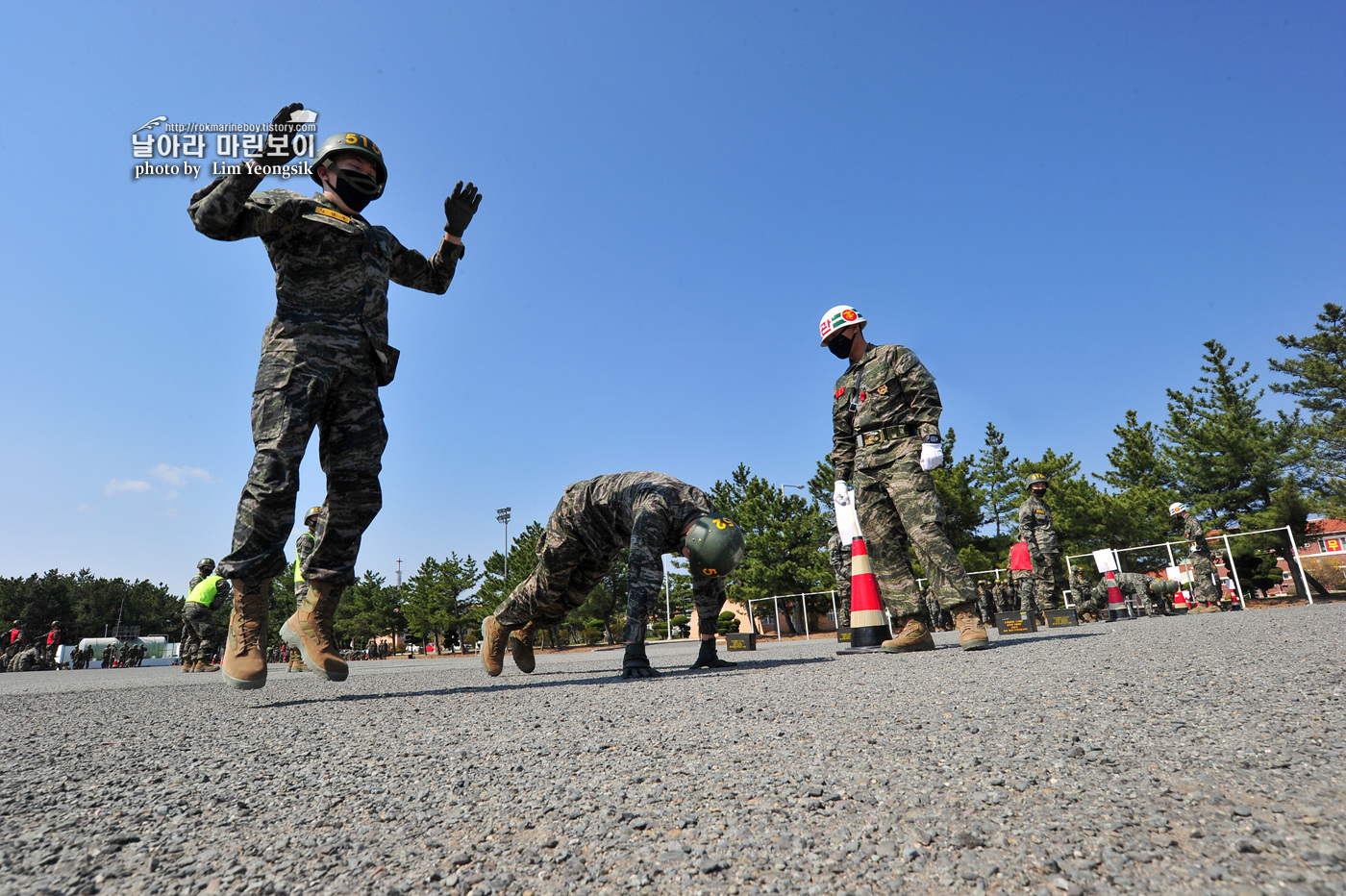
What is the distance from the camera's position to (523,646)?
4.63 metres

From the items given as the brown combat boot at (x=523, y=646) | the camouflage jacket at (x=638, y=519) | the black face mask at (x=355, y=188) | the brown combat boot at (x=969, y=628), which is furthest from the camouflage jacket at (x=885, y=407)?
the black face mask at (x=355, y=188)

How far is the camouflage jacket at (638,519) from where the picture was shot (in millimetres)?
3900

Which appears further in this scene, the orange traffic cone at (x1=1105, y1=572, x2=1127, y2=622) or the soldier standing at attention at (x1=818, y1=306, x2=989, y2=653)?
the orange traffic cone at (x1=1105, y1=572, x2=1127, y2=622)

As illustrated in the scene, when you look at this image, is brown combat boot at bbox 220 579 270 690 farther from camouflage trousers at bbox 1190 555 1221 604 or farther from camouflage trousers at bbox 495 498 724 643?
camouflage trousers at bbox 1190 555 1221 604

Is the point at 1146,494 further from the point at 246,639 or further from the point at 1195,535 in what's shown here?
the point at 246,639

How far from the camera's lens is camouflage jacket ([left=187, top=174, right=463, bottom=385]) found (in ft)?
10.6

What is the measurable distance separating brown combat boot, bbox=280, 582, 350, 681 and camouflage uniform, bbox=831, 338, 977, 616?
3.51 meters

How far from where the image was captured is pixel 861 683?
266 centimetres

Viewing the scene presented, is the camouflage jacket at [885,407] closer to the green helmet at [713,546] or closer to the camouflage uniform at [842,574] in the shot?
the green helmet at [713,546]

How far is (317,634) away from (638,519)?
1.75m

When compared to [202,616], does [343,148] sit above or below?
above

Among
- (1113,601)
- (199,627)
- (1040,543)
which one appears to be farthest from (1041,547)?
(199,627)

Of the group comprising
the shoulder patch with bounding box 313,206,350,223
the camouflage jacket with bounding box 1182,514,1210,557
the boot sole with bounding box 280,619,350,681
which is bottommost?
the boot sole with bounding box 280,619,350,681

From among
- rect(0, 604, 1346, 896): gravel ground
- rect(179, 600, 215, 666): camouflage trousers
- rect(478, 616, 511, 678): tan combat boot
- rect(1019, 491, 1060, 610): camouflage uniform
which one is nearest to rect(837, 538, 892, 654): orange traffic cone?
rect(478, 616, 511, 678): tan combat boot
